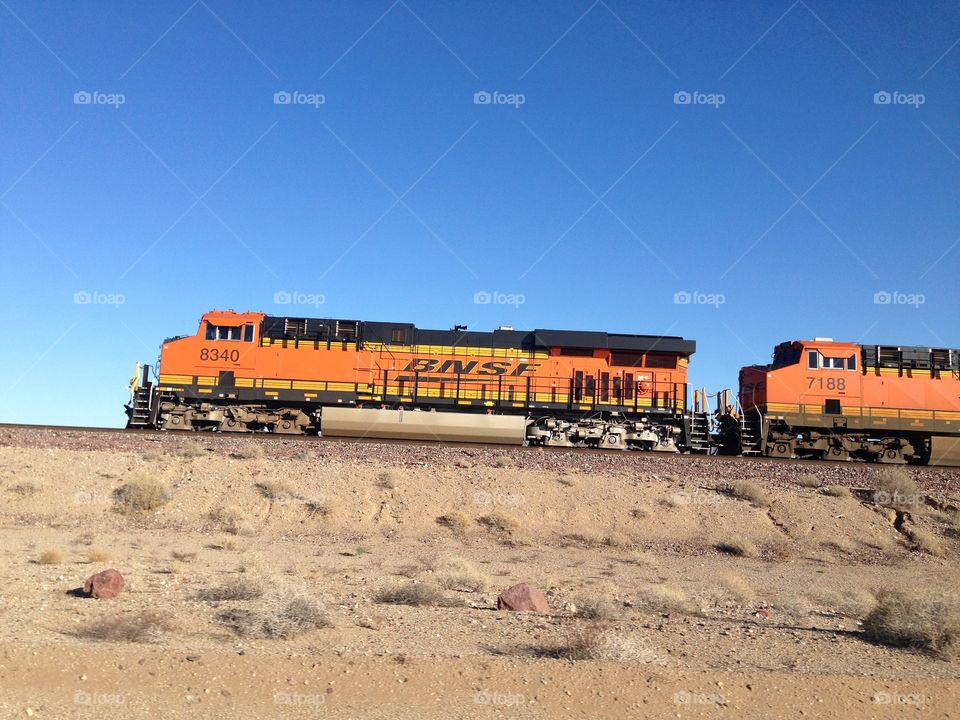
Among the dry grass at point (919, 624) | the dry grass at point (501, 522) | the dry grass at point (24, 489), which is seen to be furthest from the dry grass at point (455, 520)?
the dry grass at point (24, 489)

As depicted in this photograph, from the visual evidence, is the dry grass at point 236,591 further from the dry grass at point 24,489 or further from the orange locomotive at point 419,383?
the orange locomotive at point 419,383

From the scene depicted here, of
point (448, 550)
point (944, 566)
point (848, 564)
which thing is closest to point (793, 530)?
point (848, 564)

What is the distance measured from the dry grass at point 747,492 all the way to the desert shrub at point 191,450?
42.0 feet

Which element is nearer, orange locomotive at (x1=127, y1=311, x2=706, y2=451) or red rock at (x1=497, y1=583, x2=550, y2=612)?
red rock at (x1=497, y1=583, x2=550, y2=612)

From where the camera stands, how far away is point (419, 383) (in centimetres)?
2394

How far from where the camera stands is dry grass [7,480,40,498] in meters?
15.8

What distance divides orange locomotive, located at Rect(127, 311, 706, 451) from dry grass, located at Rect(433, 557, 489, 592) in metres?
10.8

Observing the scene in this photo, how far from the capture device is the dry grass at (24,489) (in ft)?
51.9

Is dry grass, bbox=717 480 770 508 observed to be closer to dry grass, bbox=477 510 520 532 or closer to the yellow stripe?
dry grass, bbox=477 510 520 532

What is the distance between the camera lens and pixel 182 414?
75.5 ft

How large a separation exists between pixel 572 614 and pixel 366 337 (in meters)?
16.2

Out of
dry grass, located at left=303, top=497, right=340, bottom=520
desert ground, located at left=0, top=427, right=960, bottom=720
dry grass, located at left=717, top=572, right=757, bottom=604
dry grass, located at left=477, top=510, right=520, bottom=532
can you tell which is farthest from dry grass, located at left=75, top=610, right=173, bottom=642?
dry grass, located at left=477, top=510, right=520, bottom=532

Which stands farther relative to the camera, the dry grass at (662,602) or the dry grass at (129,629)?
the dry grass at (662,602)

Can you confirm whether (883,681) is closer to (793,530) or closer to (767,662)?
(767,662)
